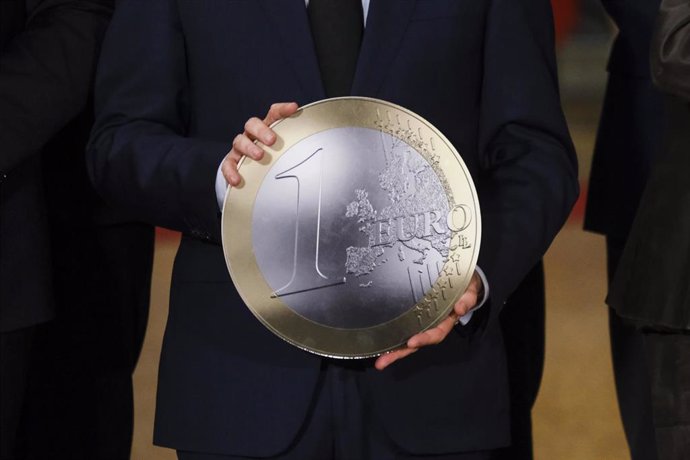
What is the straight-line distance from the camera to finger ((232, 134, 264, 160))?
1335mm

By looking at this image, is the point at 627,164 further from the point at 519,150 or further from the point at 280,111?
the point at 280,111

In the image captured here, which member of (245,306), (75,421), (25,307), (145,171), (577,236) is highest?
(145,171)

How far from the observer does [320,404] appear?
1.42 m

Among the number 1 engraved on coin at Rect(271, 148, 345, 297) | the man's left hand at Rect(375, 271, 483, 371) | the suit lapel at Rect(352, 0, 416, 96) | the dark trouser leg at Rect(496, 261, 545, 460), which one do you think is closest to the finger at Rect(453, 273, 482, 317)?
the man's left hand at Rect(375, 271, 483, 371)

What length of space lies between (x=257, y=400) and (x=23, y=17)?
710mm

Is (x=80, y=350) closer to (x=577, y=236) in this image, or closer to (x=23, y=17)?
(x=23, y=17)

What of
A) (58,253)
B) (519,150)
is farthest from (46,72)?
(519,150)

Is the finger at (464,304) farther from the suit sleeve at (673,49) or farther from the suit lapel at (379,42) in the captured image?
the suit sleeve at (673,49)

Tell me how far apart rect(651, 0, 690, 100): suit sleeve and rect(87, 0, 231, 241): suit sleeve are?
548 millimetres

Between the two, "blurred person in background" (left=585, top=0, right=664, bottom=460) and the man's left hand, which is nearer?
the man's left hand

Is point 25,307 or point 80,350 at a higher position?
point 25,307

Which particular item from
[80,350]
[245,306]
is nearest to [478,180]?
[245,306]

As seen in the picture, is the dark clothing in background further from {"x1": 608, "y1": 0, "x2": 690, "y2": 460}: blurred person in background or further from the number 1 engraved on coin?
{"x1": 608, "y1": 0, "x2": 690, "y2": 460}: blurred person in background

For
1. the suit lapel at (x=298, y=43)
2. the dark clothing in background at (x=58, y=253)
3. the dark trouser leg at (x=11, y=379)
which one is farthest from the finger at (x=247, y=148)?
the dark trouser leg at (x=11, y=379)
